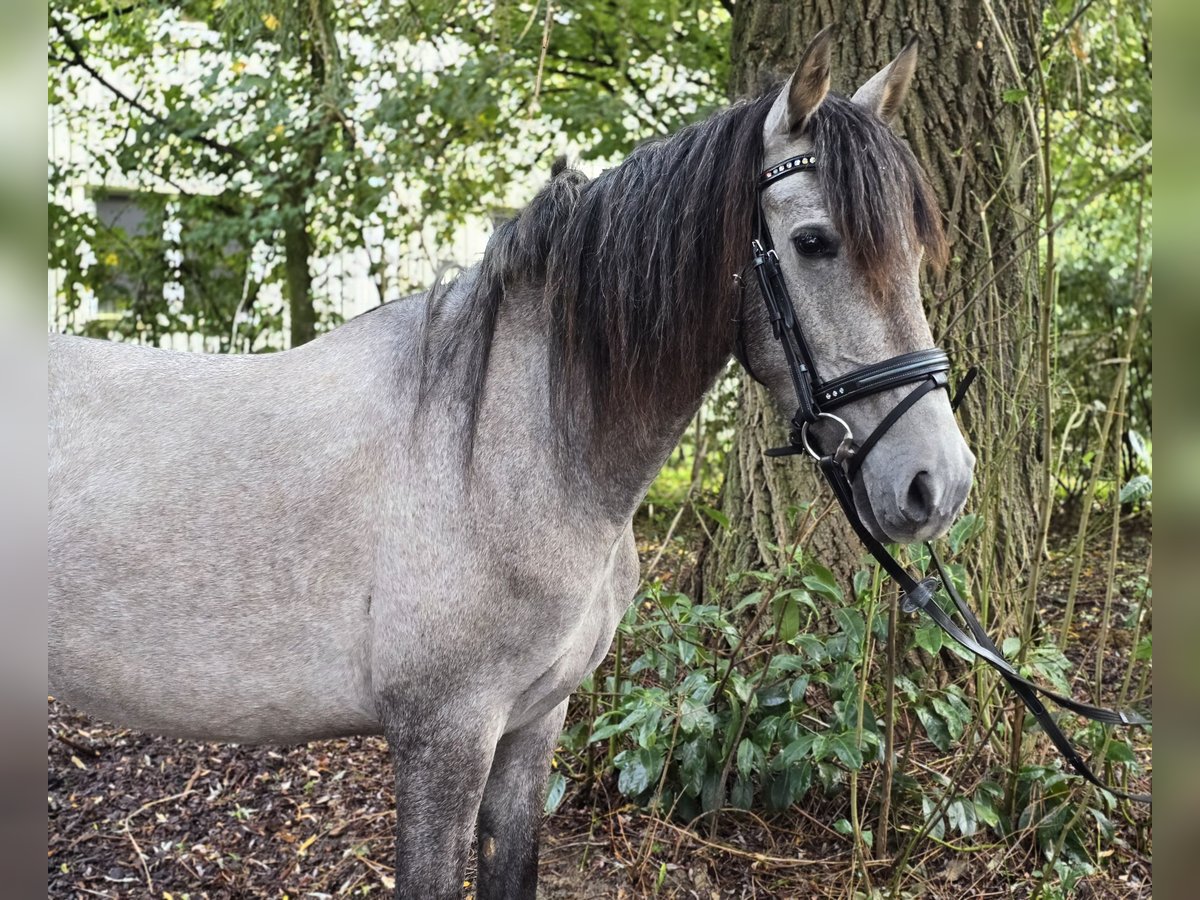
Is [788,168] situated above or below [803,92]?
below

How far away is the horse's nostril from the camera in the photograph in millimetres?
1692

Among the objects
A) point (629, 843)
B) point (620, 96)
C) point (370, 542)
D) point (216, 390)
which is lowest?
point (629, 843)

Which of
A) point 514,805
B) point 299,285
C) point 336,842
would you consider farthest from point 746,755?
point 299,285

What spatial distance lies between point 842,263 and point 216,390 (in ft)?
4.93

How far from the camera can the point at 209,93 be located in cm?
652

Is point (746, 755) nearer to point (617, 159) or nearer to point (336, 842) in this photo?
point (336, 842)

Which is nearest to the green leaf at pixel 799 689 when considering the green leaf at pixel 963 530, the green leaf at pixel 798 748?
the green leaf at pixel 798 748

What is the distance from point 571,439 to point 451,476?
10.6 inches

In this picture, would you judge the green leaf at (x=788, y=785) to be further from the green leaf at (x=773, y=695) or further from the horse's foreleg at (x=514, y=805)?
Answer: the horse's foreleg at (x=514, y=805)

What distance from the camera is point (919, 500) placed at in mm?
1719

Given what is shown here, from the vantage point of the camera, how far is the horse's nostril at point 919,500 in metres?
1.69

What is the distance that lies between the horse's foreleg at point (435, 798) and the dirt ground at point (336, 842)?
1063 mm
